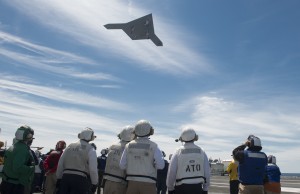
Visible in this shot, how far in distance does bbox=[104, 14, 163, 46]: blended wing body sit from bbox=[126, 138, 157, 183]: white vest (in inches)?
102

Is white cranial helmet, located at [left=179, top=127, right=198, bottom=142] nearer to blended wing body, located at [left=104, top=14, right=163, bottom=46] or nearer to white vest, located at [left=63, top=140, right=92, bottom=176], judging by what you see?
white vest, located at [left=63, top=140, right=92, bottom=176]

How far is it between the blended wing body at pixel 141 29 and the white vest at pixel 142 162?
260 cm

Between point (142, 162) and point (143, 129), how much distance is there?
679mm

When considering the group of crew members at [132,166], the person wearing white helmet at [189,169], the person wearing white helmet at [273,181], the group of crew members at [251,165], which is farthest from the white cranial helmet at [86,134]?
the person wearing white helmet at [273,181]

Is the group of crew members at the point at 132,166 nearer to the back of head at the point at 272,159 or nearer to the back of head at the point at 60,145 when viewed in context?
the back of head at the point at 272,159

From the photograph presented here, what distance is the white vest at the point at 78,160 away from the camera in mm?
7555

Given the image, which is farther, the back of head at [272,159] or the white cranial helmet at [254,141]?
the back of head at [272,159]

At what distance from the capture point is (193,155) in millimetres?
6957

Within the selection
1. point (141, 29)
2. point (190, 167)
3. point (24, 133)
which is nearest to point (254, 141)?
point (190, 167)

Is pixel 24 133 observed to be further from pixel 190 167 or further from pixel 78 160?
pixel 190 167

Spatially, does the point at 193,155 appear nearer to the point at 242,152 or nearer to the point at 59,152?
the point at 242,152

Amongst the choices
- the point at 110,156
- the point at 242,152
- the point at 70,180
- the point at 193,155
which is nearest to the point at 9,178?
the point at 70,180

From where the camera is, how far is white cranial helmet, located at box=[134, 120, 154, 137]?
23.7 feet

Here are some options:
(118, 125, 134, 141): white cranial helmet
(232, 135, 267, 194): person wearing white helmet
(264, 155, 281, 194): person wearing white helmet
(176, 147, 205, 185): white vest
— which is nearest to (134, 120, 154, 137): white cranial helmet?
(176, 147, 205, 185): white vest
